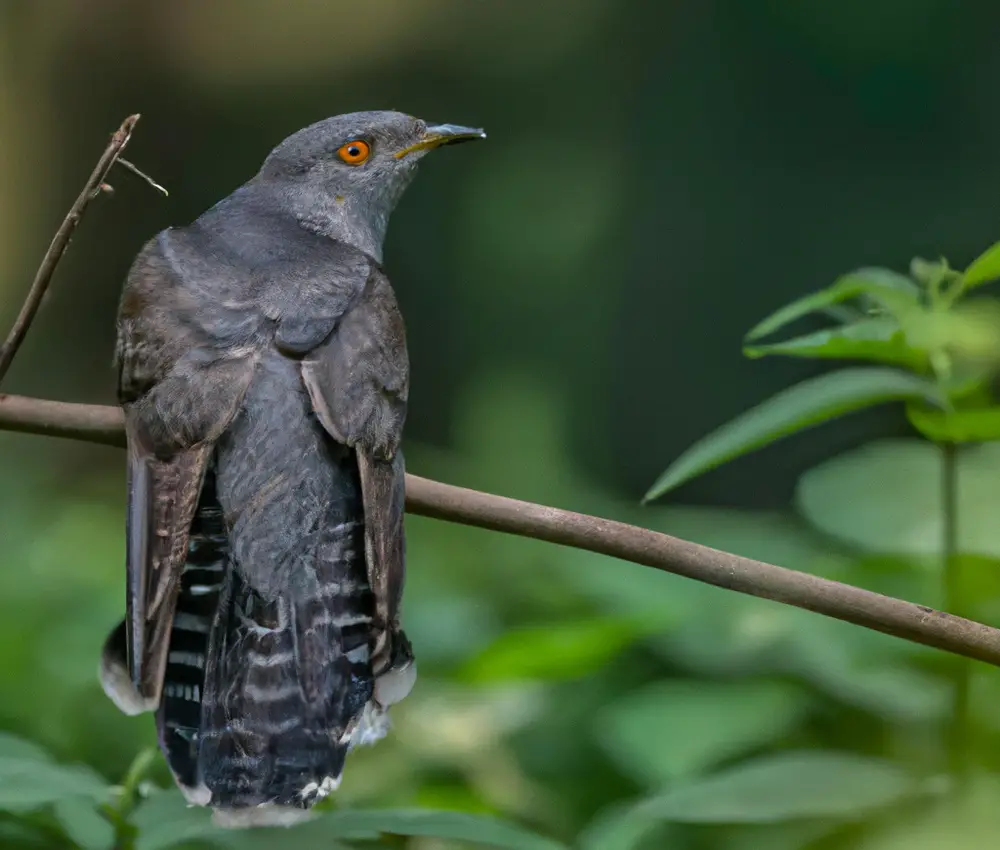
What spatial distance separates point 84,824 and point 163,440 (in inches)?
25.3

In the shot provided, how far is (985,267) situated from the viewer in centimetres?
147

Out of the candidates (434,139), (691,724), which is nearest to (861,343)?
(691,724)

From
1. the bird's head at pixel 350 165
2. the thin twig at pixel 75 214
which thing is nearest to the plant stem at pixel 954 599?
the thin twig at pixel 75 214

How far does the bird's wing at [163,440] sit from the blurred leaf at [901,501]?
0.85 meters

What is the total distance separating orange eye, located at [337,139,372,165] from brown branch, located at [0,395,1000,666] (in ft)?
3.25

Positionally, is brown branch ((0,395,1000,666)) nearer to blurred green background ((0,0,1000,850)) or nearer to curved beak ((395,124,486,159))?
curved beak ((395,124,486,159))

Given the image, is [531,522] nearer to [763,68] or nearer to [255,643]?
[255,643]

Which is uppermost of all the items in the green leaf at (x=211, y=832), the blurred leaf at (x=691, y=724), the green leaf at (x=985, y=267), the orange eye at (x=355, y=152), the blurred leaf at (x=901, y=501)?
the green leaf at (x=985, y=267)

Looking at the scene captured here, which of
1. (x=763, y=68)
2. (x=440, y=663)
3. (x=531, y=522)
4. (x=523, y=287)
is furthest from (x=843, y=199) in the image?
(x=531, y=522)

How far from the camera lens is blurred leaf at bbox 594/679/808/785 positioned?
1739mm

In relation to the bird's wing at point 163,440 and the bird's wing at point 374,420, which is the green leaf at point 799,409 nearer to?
the bird's wing at point 374,420

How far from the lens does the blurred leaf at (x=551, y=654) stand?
1874mm

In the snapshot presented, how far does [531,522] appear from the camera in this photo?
64.7 inches

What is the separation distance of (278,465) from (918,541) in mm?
888
